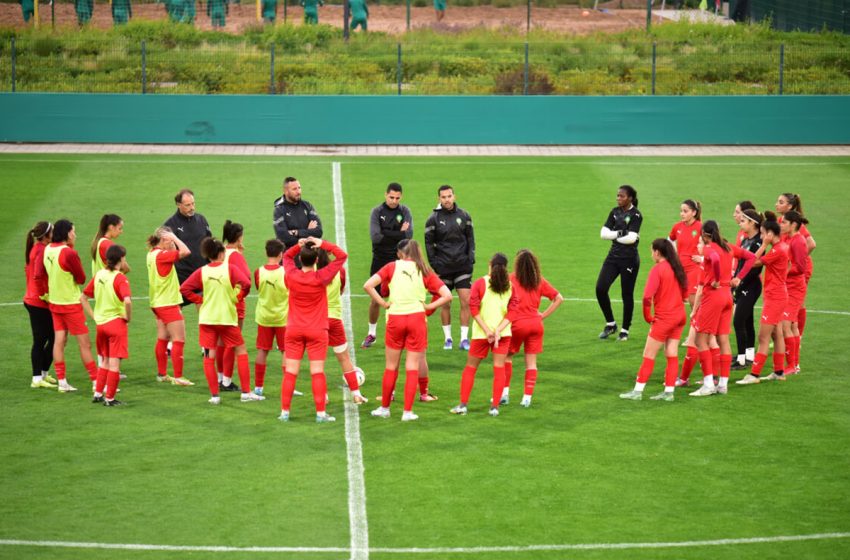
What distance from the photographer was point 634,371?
49.1 ft

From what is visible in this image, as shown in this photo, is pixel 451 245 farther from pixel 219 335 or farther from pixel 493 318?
pixel 219 335

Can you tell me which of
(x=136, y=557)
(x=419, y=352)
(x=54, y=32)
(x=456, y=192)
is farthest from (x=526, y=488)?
(x=54, y=32)

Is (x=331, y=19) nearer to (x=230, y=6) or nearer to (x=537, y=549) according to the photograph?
(x=230, y=6)

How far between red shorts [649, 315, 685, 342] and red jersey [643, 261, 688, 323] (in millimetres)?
33

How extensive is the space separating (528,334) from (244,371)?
10.1 feet

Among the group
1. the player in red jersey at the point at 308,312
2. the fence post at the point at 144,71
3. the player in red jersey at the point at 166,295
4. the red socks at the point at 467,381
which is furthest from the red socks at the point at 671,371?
the fence post at the point at 144,71

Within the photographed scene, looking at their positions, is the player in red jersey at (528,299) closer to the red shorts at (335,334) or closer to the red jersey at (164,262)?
the red shorts at (335,334)

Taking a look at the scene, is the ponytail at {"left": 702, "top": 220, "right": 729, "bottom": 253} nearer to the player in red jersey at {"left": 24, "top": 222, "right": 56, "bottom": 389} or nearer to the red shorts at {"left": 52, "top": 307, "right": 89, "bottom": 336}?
the red shorts at {"left": 52, "top": 307, "right": 89, "bottom": 336}

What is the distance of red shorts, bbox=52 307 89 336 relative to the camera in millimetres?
13695

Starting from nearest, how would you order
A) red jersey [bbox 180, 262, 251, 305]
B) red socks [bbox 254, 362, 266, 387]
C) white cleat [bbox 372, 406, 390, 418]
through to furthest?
white cleat [bbox 372, 406, 390, 418]
red jersey [bbox 180, 262, 251, 305]
red socks [bbox 254, 362, 266, 387]

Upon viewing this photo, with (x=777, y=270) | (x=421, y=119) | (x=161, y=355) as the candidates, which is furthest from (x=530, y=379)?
(x=421, y=119)

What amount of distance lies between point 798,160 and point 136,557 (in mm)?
23222

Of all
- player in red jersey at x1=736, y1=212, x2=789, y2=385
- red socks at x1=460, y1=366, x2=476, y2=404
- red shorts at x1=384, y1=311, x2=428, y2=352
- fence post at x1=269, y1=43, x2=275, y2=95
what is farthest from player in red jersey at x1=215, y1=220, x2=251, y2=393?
fence post at x1=269, y1=43, x2=275, y2=95

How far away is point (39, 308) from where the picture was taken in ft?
45.6
